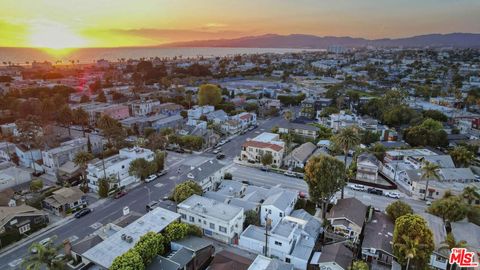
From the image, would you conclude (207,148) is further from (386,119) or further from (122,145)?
(386,119)

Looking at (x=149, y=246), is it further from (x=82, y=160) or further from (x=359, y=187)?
(x=359, y=187)

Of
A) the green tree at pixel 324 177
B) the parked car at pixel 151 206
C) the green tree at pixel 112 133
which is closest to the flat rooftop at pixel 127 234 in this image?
the parked car at pixel 151 206

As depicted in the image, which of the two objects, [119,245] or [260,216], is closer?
[119,245]

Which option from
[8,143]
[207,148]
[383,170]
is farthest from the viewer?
[207,148]

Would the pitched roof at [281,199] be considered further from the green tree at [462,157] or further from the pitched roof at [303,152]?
the green tree at [462,157]

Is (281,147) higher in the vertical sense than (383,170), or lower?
higher

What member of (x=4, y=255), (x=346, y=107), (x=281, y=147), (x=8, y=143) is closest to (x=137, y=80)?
(x=8, y=143)

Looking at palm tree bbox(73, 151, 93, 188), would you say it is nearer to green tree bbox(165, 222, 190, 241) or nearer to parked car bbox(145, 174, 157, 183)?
parked car bbox(145, 174, 157, 183)
